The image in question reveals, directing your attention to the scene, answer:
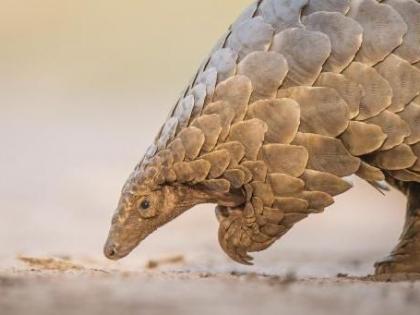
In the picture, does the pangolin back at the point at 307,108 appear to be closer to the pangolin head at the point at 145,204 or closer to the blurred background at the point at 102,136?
the pangolin head at the point at 145,204

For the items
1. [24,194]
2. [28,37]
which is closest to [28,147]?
[24,194]

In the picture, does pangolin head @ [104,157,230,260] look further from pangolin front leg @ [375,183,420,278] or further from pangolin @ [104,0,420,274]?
pangolin front leg @ [375,183,420,278]

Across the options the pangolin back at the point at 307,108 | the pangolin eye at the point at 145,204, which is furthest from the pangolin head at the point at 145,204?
the pangolin back at the point at 307,108

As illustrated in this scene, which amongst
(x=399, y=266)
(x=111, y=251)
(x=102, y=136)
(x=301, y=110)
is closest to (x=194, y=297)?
(x=301, y=110)

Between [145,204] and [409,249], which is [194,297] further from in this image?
[409,249]

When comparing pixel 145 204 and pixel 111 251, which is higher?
pixel 145 204

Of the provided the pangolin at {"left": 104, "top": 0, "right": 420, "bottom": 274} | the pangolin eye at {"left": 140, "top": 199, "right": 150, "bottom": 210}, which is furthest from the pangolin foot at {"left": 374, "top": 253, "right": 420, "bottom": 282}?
the pangolin eye at {"left": 140, "top": 199, "right": 150, "bottom": 210}
